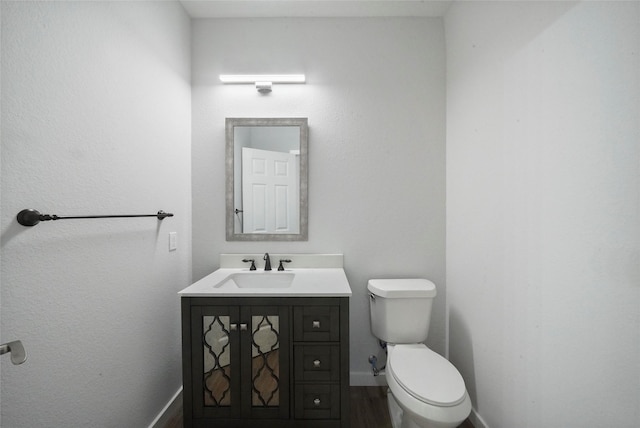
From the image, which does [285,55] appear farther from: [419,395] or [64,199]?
[419,395]

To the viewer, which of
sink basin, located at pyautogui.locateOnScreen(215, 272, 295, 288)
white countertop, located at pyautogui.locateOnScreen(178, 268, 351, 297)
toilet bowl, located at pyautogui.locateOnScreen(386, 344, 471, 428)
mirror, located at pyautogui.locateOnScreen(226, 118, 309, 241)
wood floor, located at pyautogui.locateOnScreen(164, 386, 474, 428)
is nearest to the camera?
toilet bowl, located at pyautogui.locateOnScreen(386, 344, 471, 428)

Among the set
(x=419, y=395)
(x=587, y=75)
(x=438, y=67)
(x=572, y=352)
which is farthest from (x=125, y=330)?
(x=438, y=67)

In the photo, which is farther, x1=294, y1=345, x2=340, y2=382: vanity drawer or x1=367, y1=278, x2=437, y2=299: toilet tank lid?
x1=367, y1=278, x2=437, y2=299: toilet tank lid

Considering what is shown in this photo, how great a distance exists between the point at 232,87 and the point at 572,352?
228cm

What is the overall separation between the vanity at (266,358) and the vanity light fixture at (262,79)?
1.36 metres

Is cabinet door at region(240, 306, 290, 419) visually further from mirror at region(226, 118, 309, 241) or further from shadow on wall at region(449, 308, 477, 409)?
shadow on wall at region(449, 308, 477, 409)

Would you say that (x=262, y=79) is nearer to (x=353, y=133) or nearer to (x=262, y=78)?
(x=262, y=78)

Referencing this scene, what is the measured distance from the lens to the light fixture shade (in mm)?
1877

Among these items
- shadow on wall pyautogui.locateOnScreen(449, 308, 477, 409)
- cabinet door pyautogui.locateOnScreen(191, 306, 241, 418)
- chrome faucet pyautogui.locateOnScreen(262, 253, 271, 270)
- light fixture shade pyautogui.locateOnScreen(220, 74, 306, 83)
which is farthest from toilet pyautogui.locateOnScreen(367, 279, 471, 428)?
light fixture shade pyautogui.locateOnScreen(220, 74, 306, 83)

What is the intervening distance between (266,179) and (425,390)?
4.96 feet

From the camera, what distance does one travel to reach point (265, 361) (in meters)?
→ 1.38

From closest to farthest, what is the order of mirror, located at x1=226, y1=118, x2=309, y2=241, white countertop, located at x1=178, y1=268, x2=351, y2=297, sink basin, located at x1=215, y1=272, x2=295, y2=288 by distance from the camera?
1. white countertop, located at x1=178, y1=268, x2=351, y2=297
2. sink basin, located at x1=215, y1=272, x2=295, y2=288
3. mirror, located at x1=226, y1=118, x2=309, y2=241

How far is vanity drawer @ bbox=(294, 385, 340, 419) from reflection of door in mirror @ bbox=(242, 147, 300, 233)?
96 centimetres

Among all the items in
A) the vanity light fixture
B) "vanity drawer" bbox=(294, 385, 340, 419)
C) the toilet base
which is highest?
the vanity light fixture
